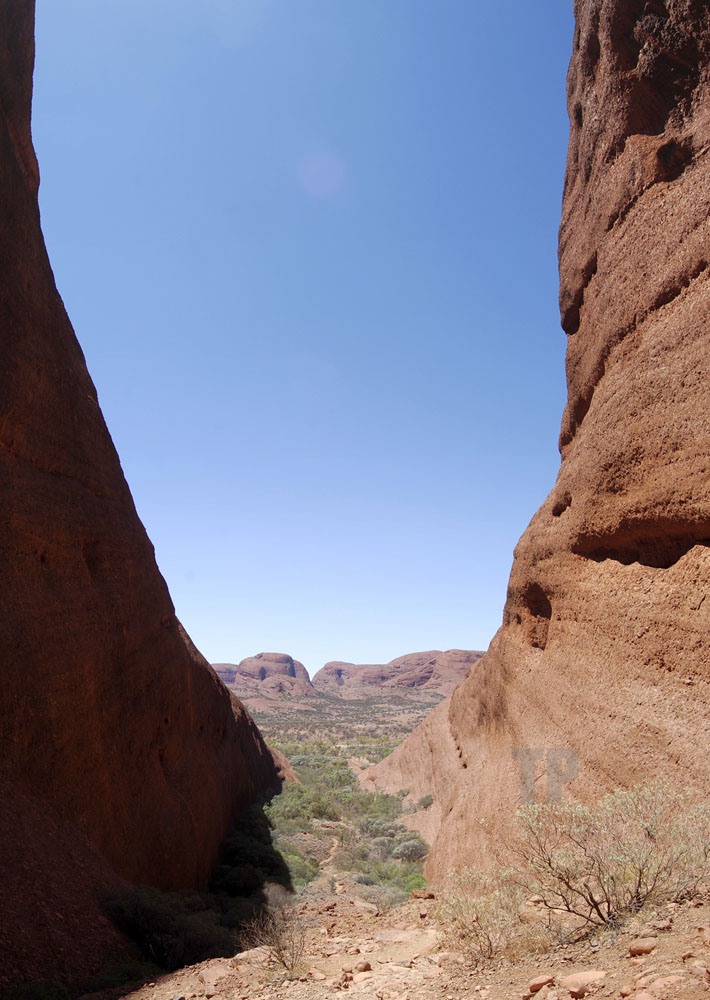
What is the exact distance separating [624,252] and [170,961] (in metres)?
13.0

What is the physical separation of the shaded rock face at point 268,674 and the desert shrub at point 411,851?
102 m

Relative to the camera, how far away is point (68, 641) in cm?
927

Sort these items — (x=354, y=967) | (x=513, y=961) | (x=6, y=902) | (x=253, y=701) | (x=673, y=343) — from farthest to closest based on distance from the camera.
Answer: (x=253, y=701) < (x=673, y=343) < (x=354, y=967) < (x=6, y=902) < (x=513, y=961)

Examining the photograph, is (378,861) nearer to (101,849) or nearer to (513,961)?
(101,849)

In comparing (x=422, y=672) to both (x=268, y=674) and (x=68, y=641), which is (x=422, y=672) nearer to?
(x=268, y=674)

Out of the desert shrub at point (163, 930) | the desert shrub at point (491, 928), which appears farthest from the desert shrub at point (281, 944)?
the desert shrub at point (491, 928)

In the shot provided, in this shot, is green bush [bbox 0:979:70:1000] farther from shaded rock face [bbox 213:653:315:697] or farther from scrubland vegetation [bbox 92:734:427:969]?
shaded rock face [bbox 213:653:315:697]

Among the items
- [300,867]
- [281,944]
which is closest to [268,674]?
[300,867]

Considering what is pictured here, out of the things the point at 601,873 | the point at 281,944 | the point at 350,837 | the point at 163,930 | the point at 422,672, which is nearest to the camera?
the point at 601,873

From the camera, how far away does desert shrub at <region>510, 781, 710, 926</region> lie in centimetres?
522

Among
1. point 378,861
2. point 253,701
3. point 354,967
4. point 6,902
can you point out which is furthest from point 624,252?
point 253,701

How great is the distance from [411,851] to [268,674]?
125440 millimetres

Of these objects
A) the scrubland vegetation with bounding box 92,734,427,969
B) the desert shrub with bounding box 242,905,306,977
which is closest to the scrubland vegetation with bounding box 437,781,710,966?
the desert shrub with bounding box 242,905,306,977

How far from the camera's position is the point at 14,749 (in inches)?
295
